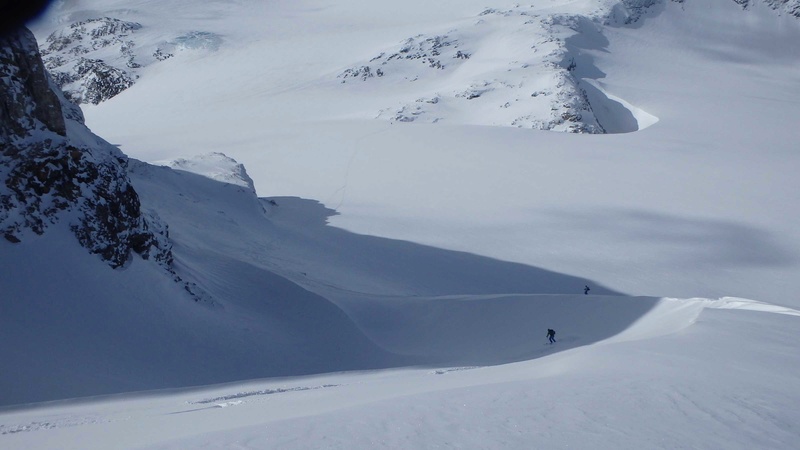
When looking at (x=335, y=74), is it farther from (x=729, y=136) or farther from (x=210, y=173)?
(x=210, y=173)

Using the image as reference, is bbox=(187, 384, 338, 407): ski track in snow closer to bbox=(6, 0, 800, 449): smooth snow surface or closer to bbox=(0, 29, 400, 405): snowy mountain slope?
bbox=(6, 0, 800, 449): smooth snow surface

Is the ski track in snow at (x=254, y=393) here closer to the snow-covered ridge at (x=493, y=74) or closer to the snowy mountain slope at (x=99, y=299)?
the snowy mountain slope at (x=99, y=299)

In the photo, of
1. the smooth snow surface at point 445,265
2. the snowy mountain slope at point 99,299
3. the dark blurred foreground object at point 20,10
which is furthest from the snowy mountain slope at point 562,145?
the dark blurred foreground object at point 20,10

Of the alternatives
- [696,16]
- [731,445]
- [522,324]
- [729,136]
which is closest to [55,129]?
[522,324]

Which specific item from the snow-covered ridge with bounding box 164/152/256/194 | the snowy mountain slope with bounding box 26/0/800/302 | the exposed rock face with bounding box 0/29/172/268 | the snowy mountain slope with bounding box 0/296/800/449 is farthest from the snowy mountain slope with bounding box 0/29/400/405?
the snowy mountain slope with bounding box 26/0/800/302

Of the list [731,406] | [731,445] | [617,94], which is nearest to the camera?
[731,445]

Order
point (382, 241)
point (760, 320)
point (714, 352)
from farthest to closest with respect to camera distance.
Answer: point (382, 241) < point (760, 320) < point (714, 352)
